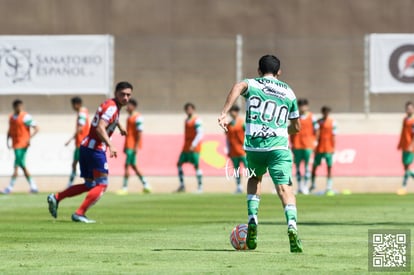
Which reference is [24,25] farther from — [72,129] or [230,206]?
[230,206]

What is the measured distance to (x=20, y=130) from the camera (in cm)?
3000

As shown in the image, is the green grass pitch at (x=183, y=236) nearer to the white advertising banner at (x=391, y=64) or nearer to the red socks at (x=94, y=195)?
the red socks at (x=94, y=195)

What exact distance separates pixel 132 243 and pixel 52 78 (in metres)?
20.2

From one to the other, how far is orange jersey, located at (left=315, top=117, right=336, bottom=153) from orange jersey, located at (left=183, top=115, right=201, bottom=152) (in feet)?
10.0

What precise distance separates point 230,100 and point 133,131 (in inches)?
718

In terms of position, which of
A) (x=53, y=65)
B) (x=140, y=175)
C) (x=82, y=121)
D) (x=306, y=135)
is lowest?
(x=140, y=175)

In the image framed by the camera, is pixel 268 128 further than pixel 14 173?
No

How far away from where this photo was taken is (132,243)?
46.8 feet

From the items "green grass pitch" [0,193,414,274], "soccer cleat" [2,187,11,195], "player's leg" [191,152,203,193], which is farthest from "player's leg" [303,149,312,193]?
"soccer cleat" [2,187,11,195]

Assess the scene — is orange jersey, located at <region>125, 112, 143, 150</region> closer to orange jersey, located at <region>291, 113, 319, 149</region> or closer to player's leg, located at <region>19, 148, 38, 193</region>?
player's leg, located at <region>19, 148, 38, 193</region>

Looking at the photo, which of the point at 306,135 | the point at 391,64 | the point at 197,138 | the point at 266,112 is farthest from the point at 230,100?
the point at 391,64

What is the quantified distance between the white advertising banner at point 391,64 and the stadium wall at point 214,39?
37 centimetres

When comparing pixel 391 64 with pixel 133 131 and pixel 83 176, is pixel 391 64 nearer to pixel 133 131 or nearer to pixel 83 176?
pixel 133 131

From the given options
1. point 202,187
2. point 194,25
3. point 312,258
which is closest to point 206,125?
point 202,187
